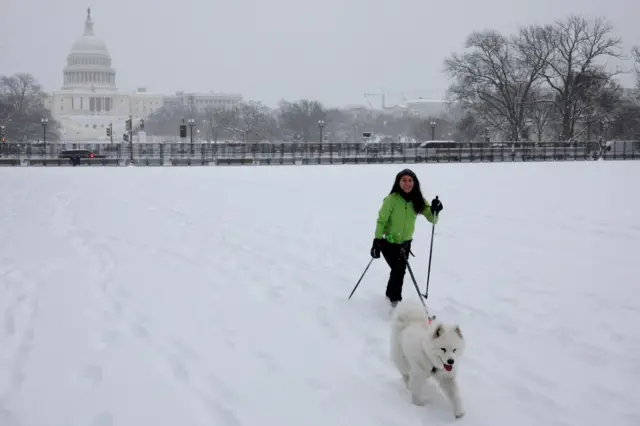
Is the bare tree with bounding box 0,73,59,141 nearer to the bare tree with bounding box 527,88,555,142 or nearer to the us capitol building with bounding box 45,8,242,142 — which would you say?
the us capitol building with bounding box 45,8,242,142

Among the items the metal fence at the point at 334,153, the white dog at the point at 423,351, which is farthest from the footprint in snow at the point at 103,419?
the metal fence at the point at 334,153

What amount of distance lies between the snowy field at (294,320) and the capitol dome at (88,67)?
409ft

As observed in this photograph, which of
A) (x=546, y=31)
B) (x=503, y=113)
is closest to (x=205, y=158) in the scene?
(x=503, y=113)

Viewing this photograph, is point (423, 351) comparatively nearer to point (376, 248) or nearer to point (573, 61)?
point (376, 248)

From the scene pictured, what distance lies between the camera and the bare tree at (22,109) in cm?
8075

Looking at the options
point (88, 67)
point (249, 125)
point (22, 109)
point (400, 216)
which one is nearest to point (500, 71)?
point (249, 125)

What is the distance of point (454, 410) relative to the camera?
4.68 m

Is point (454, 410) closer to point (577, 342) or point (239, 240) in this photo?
point (577, 342)

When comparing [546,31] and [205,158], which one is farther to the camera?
[546,31]

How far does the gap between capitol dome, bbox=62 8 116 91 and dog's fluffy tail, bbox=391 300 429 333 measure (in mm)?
135573

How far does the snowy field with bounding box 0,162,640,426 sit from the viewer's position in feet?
A: 16.2

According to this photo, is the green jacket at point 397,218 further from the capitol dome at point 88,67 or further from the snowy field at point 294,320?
the capitol dome at point 88,67

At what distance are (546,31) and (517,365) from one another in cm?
5396

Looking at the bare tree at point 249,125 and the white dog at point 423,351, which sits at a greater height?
the bare tree at point 249,125
